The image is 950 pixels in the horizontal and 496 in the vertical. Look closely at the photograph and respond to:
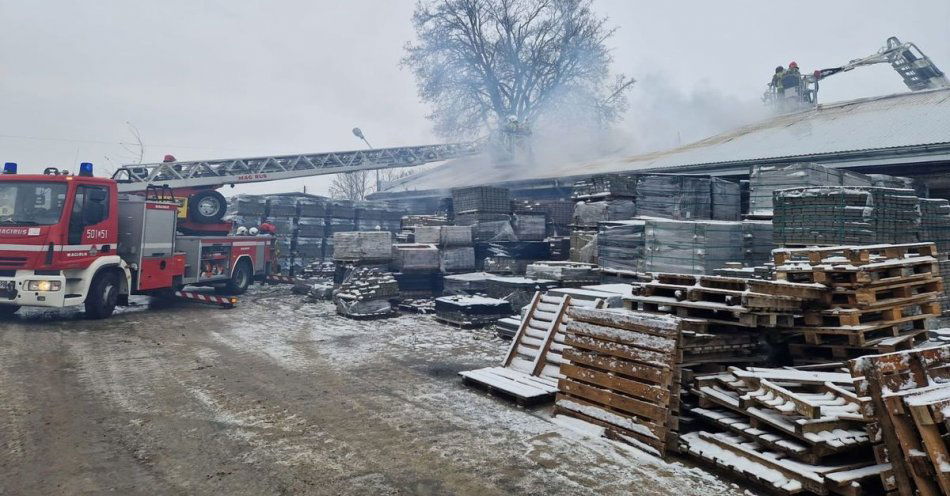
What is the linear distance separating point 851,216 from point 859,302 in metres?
2.67

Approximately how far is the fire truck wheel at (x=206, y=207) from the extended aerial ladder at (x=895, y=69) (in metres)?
19.9

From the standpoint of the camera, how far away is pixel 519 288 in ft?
39.2

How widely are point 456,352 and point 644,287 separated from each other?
12.6ft

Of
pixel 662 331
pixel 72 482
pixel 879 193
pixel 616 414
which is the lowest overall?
pixel 72 482

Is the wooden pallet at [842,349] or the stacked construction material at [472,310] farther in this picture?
the stacked construction material at [472,310]

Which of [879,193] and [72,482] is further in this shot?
[879,193]

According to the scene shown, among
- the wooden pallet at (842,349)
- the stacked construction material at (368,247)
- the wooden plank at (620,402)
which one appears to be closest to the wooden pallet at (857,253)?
the wooden pallet at (842,349)

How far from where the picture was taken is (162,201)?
1313 centimetres

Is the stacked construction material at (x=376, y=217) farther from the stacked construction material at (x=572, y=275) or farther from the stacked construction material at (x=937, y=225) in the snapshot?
the stacked construction material at (x=937, y=225)

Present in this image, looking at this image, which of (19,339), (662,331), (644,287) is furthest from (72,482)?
(19,339)

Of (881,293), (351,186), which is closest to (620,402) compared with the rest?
(881,293)

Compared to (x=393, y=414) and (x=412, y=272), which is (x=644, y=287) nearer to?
(x=393, y=414)

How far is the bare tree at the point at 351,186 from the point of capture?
5911 centimetres

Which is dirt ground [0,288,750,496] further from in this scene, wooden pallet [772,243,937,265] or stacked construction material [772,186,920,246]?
stacked construction material [772,186,920,246]
